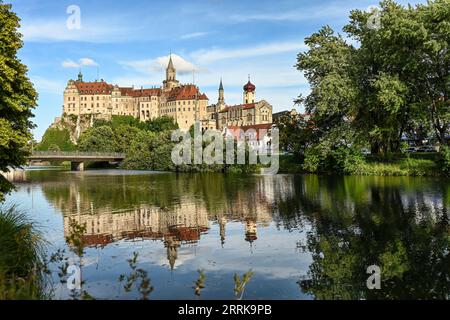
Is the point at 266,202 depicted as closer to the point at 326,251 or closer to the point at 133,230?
the point at 133,230

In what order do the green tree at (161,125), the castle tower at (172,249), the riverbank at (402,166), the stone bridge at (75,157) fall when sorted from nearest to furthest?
the castle tower at (172,249) → the riverbank at (402,166) → the stone bridge at (75,157) → the green tree at (161,125)

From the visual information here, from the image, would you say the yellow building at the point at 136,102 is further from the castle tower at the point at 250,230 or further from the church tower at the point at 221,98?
the castle tower at the point at 250,230

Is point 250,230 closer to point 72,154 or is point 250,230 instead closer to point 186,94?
point 72,154

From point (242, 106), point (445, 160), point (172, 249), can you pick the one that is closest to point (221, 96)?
point (242, 106)

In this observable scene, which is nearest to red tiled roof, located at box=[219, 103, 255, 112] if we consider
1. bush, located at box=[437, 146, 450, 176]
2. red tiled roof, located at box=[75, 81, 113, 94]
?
red tiled roof, located at box=[75, 81, 113, 94]

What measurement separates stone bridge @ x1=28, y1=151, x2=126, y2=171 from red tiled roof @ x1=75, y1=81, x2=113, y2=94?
282 feet

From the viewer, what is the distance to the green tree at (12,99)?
17.4m

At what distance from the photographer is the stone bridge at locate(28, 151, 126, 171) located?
82375 mm

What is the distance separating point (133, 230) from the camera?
813 inches

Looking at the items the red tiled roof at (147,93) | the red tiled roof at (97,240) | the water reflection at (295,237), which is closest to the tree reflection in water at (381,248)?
the water reflection at (295,237)

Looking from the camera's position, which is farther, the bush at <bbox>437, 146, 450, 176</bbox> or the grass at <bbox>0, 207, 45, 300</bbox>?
the bush at <bbox>437, 146, 450, 176</bbox>

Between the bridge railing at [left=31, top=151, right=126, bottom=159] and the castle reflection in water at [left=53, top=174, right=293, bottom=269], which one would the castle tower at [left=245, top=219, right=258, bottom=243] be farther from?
the bridge railing at [left=31, top=151, right=126, bottom=159]

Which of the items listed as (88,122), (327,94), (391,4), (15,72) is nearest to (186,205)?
(15,72)

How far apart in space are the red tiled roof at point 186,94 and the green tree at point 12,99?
161m
